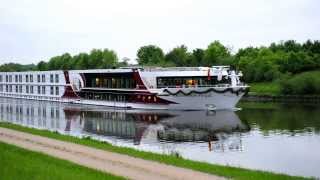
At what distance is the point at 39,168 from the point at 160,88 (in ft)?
153

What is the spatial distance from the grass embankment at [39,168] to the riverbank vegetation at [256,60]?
7276cm

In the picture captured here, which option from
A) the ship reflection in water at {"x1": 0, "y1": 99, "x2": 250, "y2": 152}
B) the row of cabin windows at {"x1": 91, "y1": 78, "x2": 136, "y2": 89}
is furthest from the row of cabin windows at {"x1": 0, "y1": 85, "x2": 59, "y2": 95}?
the ship reflection in water at {"x1": 0, "y1": 99, "x2": 250, "y2": 152}

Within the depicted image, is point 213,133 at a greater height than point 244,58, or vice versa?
point 244,58

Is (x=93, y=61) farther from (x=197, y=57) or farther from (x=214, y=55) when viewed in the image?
(x=214, y=55)

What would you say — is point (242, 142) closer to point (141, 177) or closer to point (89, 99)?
point (141, 177)

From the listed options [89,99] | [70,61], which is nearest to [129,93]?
[89,99]

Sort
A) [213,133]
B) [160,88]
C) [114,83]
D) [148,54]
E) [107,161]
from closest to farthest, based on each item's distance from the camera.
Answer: [107,161]
[213,133]
[160,88]
[114,83]
[148,54]

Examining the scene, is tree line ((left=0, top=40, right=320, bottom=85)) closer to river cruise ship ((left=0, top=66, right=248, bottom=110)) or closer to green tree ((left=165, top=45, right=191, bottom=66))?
green tree ((left=165, top=45, right=191, bottom=66))

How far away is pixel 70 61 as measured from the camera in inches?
6491

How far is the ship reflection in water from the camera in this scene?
127 ft

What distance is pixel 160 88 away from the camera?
65.9 metres

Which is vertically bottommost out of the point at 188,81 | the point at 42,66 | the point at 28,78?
the point at 188,81

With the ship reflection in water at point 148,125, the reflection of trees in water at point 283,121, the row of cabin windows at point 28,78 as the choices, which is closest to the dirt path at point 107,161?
the ship reflection in water at point 148,125

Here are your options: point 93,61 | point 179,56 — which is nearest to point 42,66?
point 93,61
